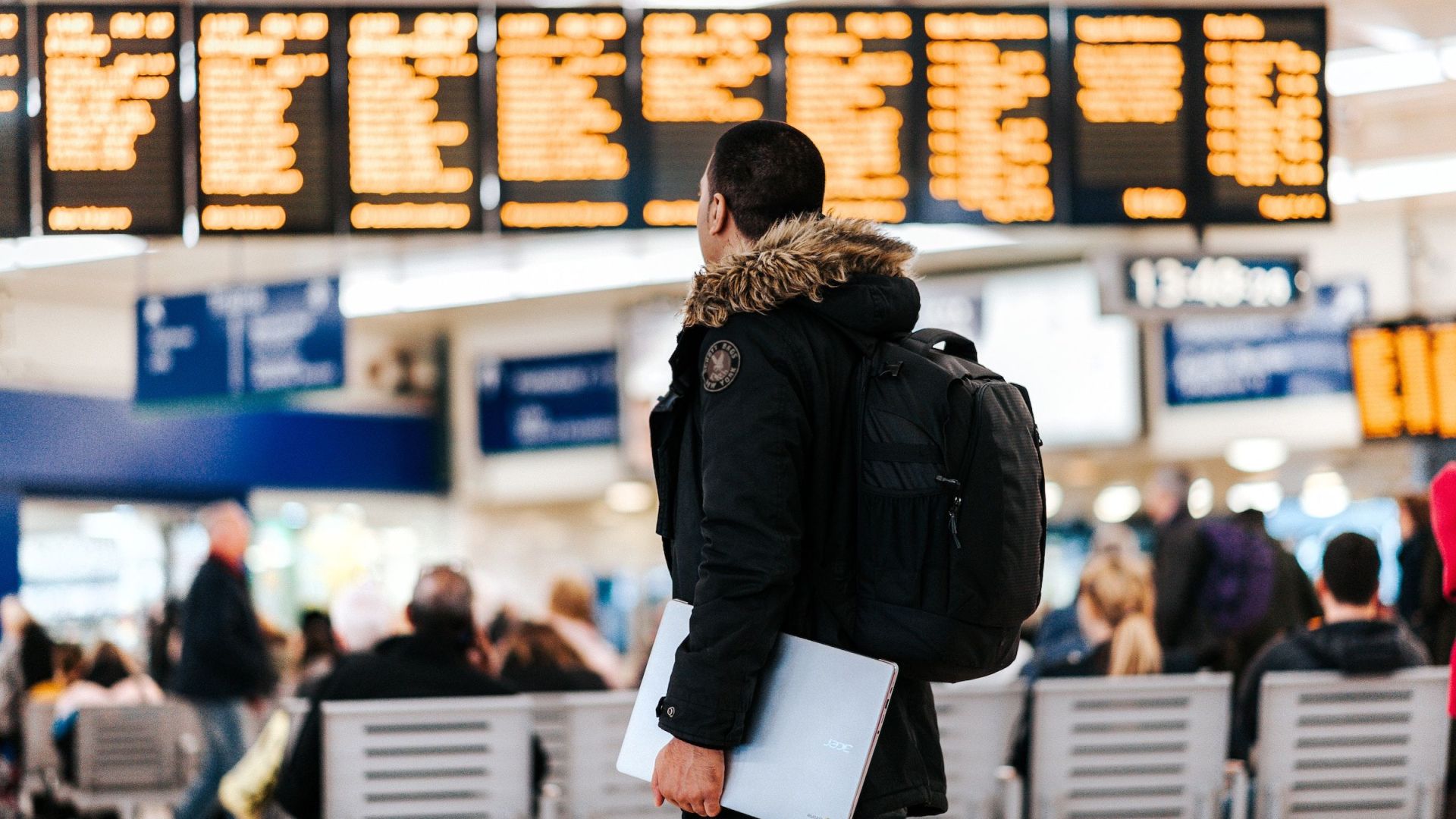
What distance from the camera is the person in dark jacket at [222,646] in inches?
311

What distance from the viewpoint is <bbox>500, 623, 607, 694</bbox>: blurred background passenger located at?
237 inches

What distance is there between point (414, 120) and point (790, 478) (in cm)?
384

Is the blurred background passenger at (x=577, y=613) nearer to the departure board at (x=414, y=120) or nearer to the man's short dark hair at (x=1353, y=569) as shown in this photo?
the departure board at (x=414, y=120)

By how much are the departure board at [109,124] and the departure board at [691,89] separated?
5.26 feet

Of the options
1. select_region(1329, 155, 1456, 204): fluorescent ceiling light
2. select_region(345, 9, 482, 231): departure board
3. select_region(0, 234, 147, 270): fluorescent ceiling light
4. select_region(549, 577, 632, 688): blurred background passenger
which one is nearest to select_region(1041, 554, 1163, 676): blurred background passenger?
select_region(549, 577, 632, 688): blurred background passenger

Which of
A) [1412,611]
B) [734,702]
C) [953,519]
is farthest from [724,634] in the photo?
[1412,611]

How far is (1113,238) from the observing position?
13.2m

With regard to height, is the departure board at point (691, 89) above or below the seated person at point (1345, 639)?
above

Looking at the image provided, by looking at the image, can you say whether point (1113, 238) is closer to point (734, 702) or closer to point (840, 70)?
point (840, 70)

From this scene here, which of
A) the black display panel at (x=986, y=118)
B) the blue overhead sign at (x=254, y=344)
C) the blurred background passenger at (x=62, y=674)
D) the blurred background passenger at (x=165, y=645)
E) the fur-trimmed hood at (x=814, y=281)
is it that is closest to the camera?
the fur-trimmed hood at (x=814, y=281)

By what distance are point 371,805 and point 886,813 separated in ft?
9.20

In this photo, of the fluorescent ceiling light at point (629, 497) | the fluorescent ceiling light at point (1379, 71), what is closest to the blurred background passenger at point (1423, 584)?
the fluorescent ceiling light at point (1379, 71)

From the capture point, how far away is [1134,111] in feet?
19.8

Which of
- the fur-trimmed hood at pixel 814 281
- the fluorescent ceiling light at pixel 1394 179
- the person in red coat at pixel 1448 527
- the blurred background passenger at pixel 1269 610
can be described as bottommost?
the blurred background passenger at pixel 1269 610
